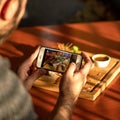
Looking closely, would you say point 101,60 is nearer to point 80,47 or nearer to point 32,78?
point 80,47

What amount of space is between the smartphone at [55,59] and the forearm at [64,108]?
0.15 meters

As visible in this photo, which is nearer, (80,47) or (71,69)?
(71,69)

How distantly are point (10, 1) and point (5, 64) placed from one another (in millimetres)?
157

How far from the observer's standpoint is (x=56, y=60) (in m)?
1.44

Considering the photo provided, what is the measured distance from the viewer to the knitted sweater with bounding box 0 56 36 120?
0.94 metres

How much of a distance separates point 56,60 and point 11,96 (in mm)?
→ 505

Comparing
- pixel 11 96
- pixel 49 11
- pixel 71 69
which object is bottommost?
pixel 49 11

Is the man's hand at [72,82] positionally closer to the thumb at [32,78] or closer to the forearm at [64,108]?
the forearm at [64,108]

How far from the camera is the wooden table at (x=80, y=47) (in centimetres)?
135

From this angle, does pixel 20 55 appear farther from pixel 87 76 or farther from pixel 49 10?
pixel 49 10

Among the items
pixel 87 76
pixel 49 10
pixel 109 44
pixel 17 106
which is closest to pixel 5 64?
pixel 17 106

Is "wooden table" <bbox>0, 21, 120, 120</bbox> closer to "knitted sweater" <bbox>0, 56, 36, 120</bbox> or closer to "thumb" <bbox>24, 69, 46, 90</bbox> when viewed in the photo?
"thumb" <bbox>24, 69, 46, 90</bbox>

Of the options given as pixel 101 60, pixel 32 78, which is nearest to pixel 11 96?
pixel 32 78

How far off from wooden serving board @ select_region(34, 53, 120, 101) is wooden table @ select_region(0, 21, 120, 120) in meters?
0.02
